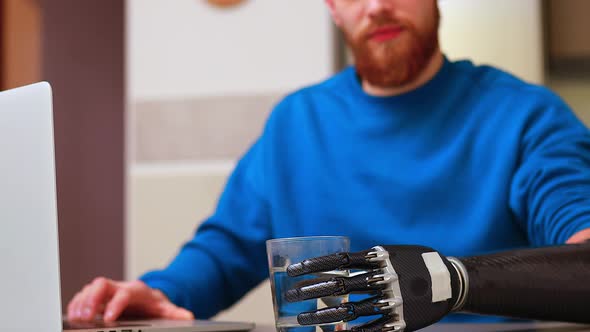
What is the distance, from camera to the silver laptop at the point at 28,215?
1.73ft

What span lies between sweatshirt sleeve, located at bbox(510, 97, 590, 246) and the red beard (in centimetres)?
27

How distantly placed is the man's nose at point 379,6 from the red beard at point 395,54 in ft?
0.09

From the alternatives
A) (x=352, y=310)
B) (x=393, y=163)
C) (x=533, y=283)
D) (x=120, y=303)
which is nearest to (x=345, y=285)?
(x=352, y=310)

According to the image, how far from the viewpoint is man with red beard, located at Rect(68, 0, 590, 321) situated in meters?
1.29

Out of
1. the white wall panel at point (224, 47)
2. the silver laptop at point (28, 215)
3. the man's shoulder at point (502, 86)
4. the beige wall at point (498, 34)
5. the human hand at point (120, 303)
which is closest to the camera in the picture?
the silver laptop at point (28, 215)

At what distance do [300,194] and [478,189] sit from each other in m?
0.37

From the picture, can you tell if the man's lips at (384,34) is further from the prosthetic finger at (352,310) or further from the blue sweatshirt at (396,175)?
the prosthetic finger at (352,310)

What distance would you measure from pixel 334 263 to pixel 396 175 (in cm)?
78

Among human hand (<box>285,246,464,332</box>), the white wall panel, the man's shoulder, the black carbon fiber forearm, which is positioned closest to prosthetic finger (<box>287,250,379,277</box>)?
human hand (<box>285,246,464,332</box>)

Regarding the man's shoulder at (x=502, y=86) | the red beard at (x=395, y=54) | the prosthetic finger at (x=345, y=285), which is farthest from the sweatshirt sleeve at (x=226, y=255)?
the prosthetic finger at (x=345, y=285)

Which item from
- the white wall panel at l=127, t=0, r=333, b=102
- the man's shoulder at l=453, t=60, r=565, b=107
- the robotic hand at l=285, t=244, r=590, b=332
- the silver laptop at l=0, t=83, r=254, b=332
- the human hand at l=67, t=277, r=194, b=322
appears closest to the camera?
the silver laptop at l=0, t=83, r=254, b=332

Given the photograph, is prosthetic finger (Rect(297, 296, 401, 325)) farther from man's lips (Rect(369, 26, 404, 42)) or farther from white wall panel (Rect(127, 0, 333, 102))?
white wall panel (Rect(127, 0, 333, 102))

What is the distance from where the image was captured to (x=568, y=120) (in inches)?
52.1

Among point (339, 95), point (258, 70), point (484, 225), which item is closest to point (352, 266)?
point (484, 225)
